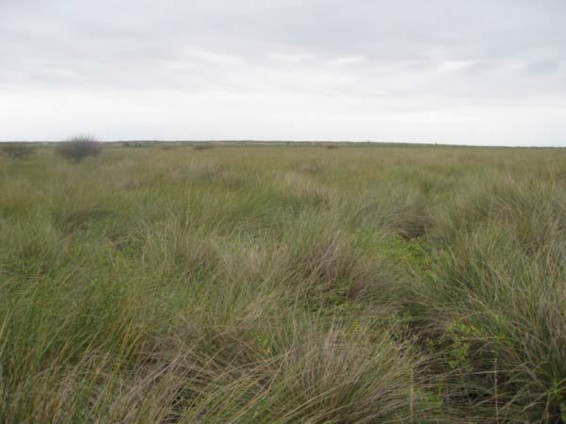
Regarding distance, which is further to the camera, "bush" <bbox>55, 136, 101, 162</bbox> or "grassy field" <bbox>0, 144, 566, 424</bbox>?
"bush" <bbox>55, 136, 101, 162</bbox>

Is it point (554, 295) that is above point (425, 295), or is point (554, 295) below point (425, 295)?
above

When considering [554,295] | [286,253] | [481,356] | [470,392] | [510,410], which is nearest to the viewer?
[510,410]

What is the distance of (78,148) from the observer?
1845 cm

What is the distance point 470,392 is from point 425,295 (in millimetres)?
812

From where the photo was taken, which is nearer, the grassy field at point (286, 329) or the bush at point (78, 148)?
the grassy field at point (286, 329)

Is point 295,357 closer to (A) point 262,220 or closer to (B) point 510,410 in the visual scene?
(B) point 510,410

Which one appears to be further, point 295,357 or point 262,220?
point 262,220

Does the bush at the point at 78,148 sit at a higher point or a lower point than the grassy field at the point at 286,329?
higher

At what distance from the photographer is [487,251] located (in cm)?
255

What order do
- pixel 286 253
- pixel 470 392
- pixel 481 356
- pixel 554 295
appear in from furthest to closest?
1. pixel 286 253
2. pixel 481 356
3. pixel 554 295
4. pixel 470 392

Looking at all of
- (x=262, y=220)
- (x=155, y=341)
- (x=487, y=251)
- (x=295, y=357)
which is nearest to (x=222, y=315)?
(x=155, y=341)

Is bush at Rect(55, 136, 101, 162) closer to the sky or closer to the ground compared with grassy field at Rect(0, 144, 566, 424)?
closer to the sky

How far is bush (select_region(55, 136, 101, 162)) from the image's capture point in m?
18.2

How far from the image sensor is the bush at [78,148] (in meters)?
18.2
